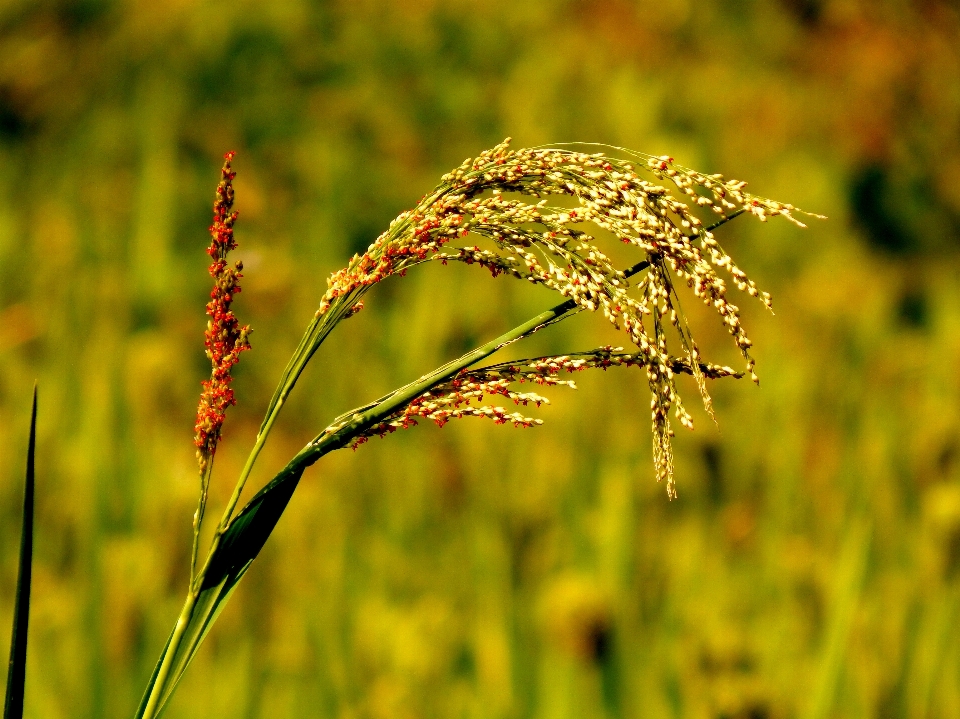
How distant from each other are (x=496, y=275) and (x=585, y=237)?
0.22 feet

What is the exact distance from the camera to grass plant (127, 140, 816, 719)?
662mm

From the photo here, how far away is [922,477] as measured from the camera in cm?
258

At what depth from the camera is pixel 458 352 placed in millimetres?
3012

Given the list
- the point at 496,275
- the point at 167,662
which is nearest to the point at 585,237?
the point at 496,275

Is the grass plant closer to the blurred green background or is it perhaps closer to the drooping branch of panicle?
the drooping branch of panicle

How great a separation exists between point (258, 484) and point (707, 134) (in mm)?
2387

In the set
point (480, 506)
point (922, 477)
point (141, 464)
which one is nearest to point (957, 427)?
point (922, 477)

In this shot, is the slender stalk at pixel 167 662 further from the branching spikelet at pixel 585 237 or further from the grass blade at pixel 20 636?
the branching spikelet at pixel 585 237

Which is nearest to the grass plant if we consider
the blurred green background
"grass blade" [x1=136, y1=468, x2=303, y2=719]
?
"grass blade" [x1=136, y1=468, x2=303, y2=719]

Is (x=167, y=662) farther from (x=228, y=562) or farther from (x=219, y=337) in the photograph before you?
(x=219, y=337)

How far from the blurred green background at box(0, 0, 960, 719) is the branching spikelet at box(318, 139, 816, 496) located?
3.94ft

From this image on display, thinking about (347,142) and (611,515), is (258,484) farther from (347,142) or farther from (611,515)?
(347,142)

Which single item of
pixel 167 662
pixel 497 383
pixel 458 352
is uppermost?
pixel 458 352

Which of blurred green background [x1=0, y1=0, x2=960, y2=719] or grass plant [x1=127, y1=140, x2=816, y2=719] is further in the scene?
blurred green background [x1=0, y1=0, x2=960, y2=719]
